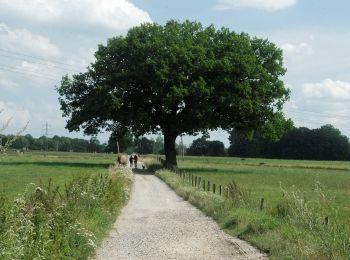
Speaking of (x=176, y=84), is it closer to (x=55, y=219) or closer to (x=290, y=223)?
(x=290, y=223)

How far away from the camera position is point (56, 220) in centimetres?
1106

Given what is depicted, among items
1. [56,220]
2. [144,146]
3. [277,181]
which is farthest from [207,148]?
[56,220]

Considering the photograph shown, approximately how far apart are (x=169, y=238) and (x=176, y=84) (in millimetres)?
37275

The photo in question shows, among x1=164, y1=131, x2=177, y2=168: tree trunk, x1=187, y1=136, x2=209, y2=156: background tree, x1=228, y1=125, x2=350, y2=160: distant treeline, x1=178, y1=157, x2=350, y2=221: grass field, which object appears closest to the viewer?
x1=178, y1=157, x2=350, y2=221: grass field

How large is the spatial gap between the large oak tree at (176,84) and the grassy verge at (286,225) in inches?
1121

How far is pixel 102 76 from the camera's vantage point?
55875 mm

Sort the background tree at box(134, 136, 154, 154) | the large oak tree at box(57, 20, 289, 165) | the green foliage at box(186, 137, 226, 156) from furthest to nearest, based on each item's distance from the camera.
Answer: the background tree at box(134, 136, 154, 154)
the green foliage at box(186, 137, 226, 156)
the large oak tree at box(57, 20, 289, 165)

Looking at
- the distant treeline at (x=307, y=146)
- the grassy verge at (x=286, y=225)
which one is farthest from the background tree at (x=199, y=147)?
the grassy verge at (x=286, y=225)

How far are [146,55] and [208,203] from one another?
3291 centimetres

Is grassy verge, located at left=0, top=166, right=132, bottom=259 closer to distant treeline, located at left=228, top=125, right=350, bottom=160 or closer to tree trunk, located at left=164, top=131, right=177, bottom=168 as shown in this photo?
tree trunk, located at left=164, top=131, right=177, bottom=168

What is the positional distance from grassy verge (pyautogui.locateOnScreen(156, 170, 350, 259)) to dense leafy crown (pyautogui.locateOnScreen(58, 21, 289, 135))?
28488 mm

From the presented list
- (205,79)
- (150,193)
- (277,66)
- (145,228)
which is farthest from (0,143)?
(277,66)

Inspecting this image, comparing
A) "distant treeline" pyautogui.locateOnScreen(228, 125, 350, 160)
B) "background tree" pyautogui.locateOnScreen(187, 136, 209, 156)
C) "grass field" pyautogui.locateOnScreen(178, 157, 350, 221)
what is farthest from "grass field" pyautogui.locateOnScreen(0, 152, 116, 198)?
"background tree" pyautogui.locateOnScreen(187, 136, 209, 156)

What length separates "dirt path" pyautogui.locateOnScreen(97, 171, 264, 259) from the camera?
12.6 metres
